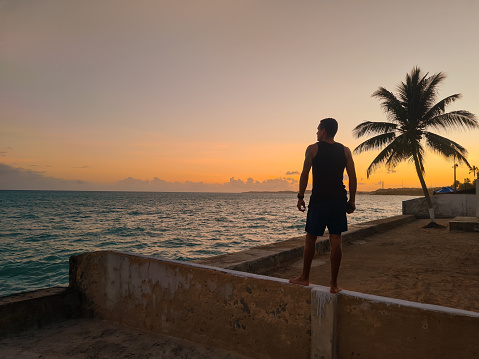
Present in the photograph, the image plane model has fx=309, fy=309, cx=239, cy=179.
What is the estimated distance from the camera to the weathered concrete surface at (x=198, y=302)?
2.54 metres

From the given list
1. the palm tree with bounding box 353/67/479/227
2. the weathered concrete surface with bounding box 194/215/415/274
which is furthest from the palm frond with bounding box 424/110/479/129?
the weathered concrete surface with bounding box 194/215/415/274

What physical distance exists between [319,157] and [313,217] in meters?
0.56

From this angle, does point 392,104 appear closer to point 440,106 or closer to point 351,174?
point 440,106

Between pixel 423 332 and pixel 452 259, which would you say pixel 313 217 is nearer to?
pixel 423 332

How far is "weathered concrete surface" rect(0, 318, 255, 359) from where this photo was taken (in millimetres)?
2717

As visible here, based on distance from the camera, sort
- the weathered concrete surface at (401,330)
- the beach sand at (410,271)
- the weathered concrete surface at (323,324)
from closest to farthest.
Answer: the weathered concrete surface at (401,330) < the weathered concrete surface at (323,324) < the beach sand at (410,271)

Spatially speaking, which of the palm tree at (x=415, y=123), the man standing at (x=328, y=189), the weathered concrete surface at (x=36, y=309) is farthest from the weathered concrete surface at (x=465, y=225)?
the weathered concrete surface at (x=36, y=309)

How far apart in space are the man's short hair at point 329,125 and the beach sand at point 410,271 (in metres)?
2.51

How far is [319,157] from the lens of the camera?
2.88 metres

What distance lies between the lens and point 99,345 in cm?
292

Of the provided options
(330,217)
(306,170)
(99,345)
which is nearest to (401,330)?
(330,217)

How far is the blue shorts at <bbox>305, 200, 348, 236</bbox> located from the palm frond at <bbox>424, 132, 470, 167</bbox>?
14507 mm

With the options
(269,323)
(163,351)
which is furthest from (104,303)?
(269,323)

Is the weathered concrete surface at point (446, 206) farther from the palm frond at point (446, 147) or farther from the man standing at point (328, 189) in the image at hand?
the man standing at point (328, 189)
